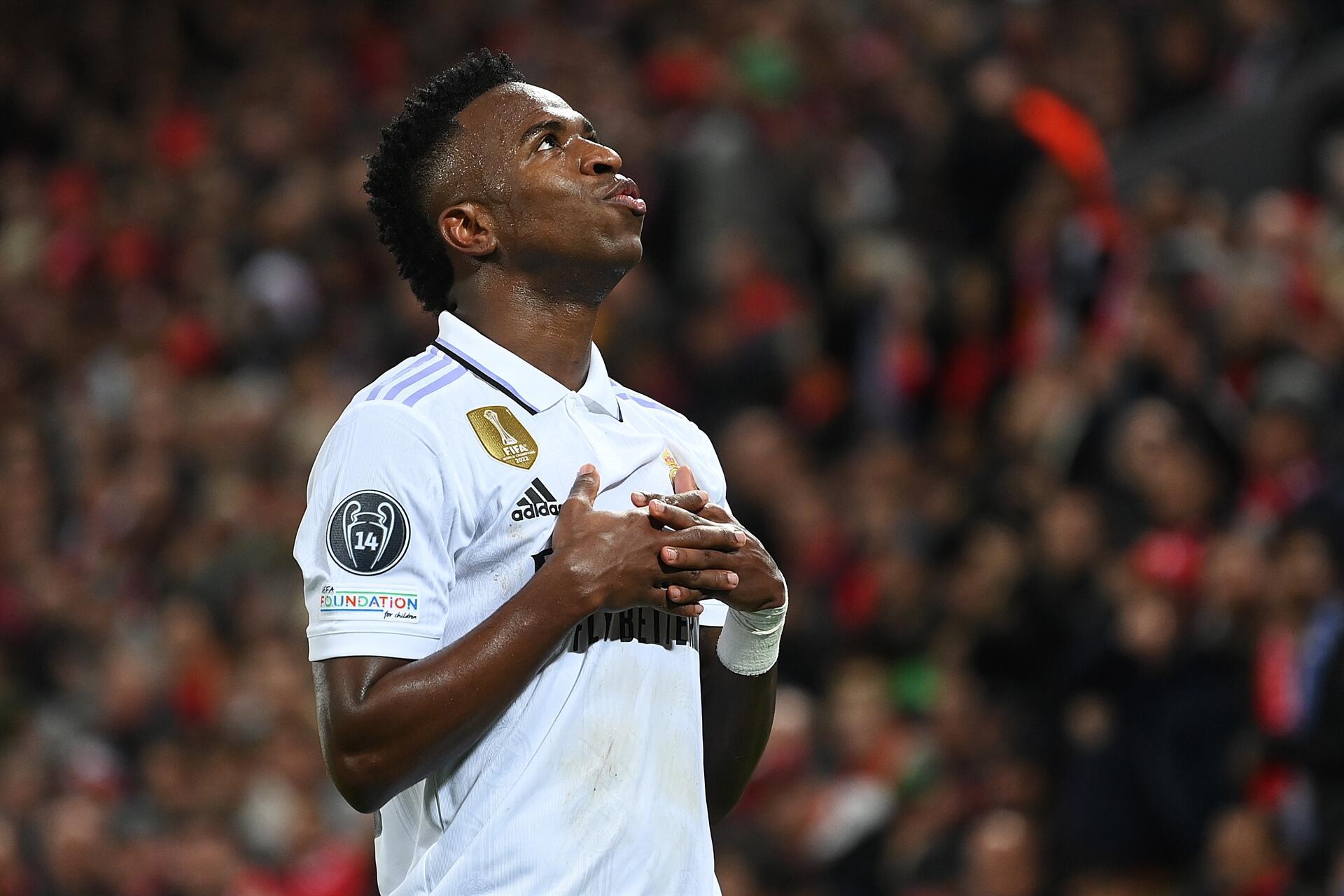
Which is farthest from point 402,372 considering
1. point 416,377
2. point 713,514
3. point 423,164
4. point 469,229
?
point 713,514

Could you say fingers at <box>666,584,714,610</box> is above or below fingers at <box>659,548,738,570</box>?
below

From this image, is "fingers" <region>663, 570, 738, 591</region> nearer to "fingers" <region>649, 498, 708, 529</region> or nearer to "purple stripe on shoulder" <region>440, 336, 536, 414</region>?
"fingers" <region>649, 498, 708, 529</region>

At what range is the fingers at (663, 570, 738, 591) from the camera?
2.72 metres

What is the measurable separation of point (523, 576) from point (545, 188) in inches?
24.3

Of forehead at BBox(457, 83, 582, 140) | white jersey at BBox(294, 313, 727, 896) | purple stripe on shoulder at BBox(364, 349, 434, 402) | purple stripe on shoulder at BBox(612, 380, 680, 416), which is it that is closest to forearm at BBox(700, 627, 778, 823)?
white jersey at BBox(294, 313, 727, 896)

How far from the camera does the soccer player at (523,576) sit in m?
2.64

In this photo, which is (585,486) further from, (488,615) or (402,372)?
(402,372)

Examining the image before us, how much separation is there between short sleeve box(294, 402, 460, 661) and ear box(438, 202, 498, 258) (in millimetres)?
373

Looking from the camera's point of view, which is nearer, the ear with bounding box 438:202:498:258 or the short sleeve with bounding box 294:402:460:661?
the short sleeve with bounding box 294:402:460:661

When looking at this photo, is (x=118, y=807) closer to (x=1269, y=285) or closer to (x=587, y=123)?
(x=1269, y=285)

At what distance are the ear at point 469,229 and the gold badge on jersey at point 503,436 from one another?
0.99ft

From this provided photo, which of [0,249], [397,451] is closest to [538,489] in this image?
[397,451]

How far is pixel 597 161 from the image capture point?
10.0 feet

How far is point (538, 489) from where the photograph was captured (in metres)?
2.80
